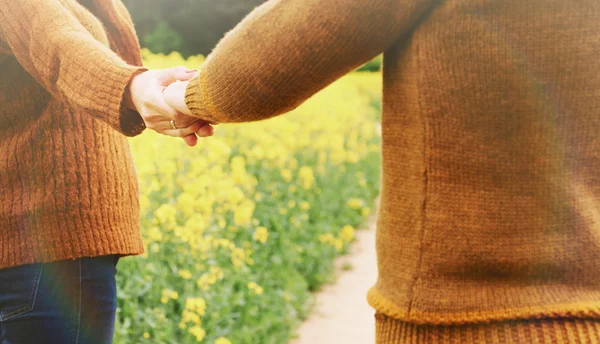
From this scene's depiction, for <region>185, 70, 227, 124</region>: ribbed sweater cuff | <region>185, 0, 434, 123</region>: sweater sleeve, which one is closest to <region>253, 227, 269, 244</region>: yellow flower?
<region>185, 70, 227, 124</region>: ribbed sweater cuff

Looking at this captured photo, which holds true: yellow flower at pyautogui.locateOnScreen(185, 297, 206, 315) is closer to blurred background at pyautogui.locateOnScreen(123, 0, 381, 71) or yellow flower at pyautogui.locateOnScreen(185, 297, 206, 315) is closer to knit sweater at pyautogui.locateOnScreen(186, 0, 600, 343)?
knit sweater at pyautogui.locateOnScreen(186, 0, 600, 343)

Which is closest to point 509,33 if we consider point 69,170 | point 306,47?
point 306,47

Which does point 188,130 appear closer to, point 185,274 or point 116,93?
point 116,93

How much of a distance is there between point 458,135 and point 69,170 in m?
0.95

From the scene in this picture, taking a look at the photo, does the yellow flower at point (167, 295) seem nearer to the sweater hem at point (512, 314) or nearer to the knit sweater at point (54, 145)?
the knit sweater at point (54, 145)

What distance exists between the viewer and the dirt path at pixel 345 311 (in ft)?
12.9

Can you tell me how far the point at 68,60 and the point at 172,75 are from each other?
9.3 inches

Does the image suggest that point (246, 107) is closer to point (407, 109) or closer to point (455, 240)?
point (407, 109)

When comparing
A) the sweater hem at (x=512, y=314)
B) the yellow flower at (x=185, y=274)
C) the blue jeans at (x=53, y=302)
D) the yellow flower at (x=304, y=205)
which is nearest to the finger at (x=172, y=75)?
the blue jeans at (x=53, y=302)

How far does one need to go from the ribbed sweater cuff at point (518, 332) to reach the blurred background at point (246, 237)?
71.5 inches

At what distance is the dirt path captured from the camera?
395 centimetres

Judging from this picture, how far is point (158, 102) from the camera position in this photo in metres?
1.50

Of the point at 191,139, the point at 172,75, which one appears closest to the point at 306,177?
the point at 191,139

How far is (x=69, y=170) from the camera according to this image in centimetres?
168
